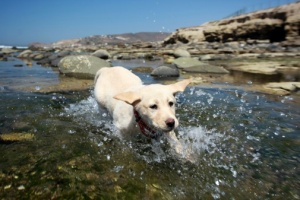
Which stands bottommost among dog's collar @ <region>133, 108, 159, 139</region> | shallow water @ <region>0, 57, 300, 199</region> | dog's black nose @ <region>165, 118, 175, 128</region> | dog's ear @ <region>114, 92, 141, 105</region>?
shallow water @ <region>0, 57, 300, 199</region>

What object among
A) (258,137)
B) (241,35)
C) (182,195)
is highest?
(182,195)

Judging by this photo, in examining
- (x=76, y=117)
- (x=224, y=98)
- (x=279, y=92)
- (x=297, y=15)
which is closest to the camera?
(x=76, y=117)

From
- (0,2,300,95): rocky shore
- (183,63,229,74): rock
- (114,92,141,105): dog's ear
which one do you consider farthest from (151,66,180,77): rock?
(114,92,141,105): dog's ear

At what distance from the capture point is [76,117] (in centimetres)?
711

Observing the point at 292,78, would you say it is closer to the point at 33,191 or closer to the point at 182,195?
the point at 182,195

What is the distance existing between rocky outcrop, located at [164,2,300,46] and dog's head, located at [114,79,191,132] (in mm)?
33875

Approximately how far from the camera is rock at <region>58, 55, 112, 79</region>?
14898 mm

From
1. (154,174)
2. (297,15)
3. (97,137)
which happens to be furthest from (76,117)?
(297,15)

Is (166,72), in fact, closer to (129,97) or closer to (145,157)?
(145,157)

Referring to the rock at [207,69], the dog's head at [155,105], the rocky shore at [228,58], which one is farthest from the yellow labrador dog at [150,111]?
the rock at [207,69]

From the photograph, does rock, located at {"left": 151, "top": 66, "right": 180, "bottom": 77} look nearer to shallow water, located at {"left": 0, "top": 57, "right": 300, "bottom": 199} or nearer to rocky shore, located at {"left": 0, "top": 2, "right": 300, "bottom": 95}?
rocky shore, located at {"left": 0, "top": 2, "right": 300, "bottom": 95}

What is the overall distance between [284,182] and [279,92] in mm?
7259

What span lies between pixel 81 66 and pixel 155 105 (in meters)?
11.5

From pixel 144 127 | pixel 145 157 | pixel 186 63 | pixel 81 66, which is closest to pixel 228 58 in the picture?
pixel 186 63
